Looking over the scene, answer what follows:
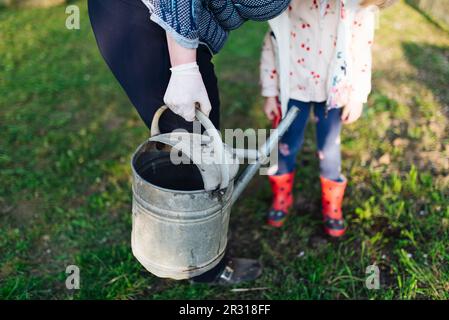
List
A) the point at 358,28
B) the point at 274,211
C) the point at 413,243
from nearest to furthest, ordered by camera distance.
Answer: the point at 358,28 → the point at 413,243 → the point at 274,211

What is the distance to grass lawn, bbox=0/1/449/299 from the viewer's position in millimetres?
2207

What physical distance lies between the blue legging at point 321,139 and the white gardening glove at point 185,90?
30.6 inches

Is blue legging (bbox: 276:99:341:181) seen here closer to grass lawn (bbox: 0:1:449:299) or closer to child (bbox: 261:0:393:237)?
child (bbox: 261:0:393:237)

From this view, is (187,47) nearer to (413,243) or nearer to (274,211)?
(274,211)

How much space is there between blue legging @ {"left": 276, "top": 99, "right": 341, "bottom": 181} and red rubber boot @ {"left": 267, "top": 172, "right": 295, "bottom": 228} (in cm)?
5

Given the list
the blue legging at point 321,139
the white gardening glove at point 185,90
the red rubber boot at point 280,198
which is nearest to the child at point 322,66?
the blue legging at point 321,139

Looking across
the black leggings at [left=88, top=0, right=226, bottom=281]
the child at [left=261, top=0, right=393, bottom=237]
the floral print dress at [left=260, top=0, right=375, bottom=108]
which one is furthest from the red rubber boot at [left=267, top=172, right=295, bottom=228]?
the black leggings at [left=88, top=0, right=226, bottom=281]

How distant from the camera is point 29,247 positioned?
2414 millimetres

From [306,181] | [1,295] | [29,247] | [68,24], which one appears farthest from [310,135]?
[68,24]

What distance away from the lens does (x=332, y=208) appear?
95.6 inches

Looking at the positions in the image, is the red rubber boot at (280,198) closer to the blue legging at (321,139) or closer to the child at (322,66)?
the blue legging at (321,139)

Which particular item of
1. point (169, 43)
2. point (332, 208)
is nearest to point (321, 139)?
point (332, 208)

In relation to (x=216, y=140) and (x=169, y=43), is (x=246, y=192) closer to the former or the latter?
(x=216, y=140)
